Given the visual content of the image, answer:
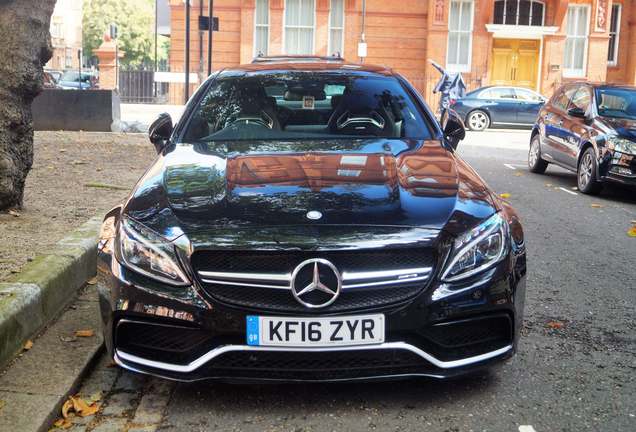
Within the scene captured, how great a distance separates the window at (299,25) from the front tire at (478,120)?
11.7 meters

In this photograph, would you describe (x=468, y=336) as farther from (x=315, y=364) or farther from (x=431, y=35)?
(x=431, y=35)

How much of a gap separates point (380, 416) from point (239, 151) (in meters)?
1.77

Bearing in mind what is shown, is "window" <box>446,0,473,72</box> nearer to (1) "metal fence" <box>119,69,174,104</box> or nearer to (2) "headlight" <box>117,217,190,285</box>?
(1) "metal fence" <box>119,69,174,104</box>

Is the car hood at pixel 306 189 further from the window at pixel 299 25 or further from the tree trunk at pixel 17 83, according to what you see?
the window at pixel 299 25

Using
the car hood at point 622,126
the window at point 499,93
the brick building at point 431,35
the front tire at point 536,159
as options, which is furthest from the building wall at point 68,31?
the car hood at point 622,126

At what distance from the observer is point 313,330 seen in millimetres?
3508

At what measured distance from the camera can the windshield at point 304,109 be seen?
532 centimetres

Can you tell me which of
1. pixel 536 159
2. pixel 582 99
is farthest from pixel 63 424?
pixel 536 159

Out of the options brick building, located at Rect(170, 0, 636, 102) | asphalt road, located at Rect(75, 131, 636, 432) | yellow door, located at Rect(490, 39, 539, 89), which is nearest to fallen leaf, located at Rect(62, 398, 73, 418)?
asphalt road, located at Rect(75, 131, 636, 432)

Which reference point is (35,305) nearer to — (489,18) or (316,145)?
(316,145)

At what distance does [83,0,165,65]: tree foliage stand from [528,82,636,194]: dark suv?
70205mm

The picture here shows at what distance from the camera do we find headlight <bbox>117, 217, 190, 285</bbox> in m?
3.59

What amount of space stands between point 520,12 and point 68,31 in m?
65.6

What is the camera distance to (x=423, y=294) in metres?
3.55
